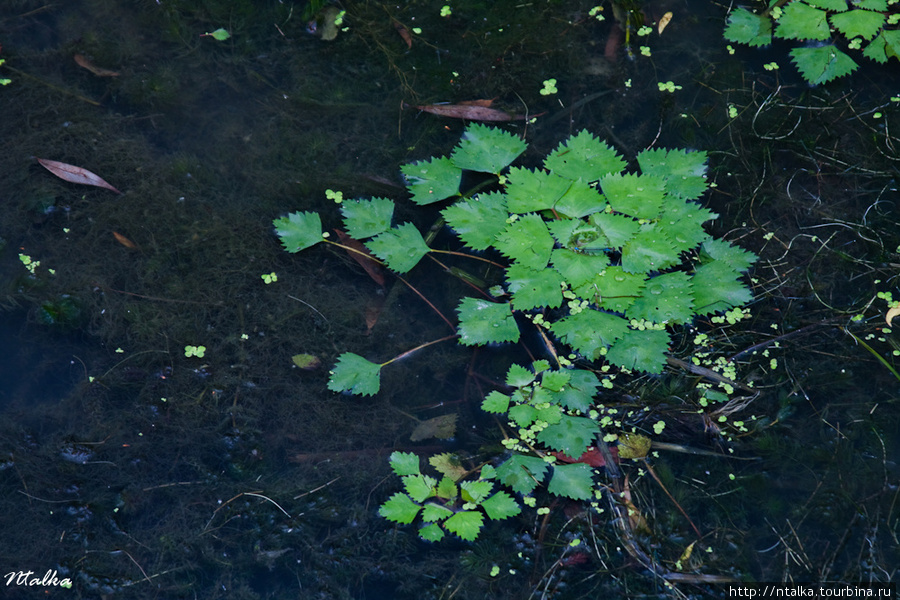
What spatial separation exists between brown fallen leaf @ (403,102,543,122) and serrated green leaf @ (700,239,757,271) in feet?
3.77

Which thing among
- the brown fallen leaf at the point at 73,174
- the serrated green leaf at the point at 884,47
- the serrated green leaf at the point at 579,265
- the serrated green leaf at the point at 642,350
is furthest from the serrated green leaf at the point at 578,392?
the brown fallen leaf at the point at 73,174

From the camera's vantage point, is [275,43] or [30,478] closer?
[30,478]

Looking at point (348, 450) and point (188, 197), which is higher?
point (188, 197)

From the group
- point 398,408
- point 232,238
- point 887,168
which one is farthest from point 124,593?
point 887,168

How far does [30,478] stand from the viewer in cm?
266

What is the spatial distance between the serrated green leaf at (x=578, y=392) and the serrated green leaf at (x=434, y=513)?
0.68 meters

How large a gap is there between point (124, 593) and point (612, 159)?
114 inches

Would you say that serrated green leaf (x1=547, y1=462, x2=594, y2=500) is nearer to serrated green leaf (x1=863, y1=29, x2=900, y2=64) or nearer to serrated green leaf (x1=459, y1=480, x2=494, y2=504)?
serrated green leaf (x1=459, y1=480, x2=494, y2=504)

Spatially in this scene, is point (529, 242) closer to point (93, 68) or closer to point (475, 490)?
point (475, 490)

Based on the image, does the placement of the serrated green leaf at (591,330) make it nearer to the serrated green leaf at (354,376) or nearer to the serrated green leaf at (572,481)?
the serrated green leaf at (572,481)

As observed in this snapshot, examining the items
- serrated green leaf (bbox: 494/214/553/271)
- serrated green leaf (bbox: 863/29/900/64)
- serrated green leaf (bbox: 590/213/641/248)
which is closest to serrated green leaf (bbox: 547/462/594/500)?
serrated green leaf (bbox: 494/214/553/271)

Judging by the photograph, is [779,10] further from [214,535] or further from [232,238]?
[214,535]

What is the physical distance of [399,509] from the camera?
2.58 m

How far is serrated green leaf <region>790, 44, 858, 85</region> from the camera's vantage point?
10.3 feet
